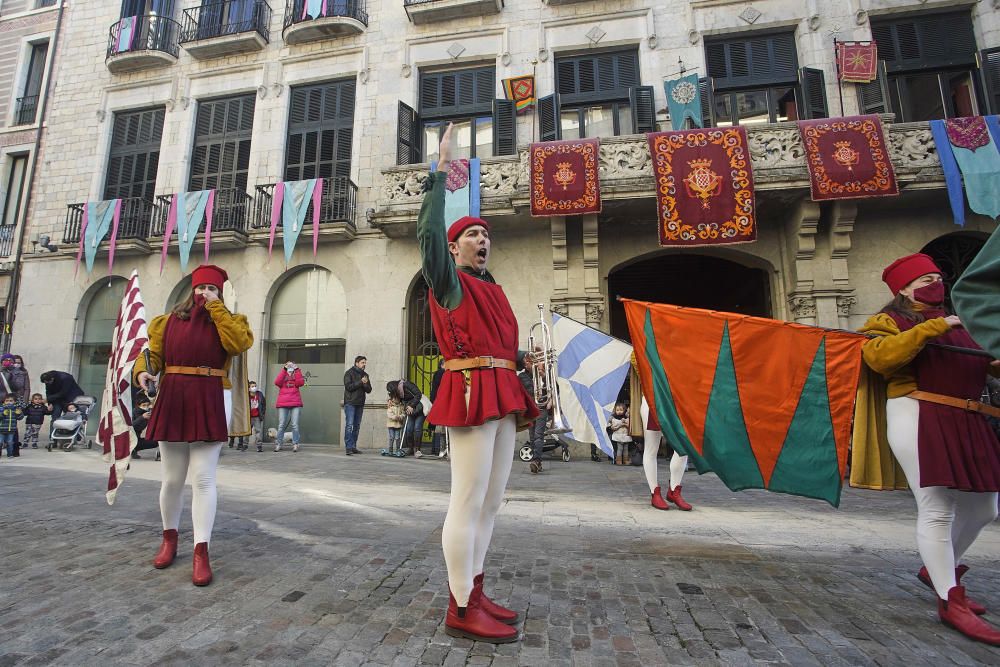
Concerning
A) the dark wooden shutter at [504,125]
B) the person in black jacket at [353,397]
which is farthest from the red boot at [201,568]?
the dark wooden shutter at [504,125]

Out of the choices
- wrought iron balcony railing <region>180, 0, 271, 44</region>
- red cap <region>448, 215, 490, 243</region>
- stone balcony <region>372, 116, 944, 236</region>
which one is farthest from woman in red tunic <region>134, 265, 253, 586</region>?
wrought iron balcony railing <region>180, 0, 271, 44</region>

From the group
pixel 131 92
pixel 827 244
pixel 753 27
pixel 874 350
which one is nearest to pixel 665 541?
pixel 874 350

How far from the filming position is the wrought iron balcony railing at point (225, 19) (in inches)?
585

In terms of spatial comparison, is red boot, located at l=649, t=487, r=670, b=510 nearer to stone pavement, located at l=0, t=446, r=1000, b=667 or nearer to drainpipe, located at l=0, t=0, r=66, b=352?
stone pavement, located at l=0, t=446, r=1000, b=667

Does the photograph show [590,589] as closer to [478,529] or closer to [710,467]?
[478,529]

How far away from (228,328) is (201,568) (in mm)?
1401

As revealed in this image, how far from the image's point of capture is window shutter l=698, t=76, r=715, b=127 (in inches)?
463

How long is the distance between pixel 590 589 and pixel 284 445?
11.4m

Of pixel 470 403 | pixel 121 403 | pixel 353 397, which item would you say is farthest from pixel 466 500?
pixel 353 397

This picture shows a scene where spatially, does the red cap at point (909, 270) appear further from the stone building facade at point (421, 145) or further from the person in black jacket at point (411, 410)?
the person in black jacket at point (411, 410)

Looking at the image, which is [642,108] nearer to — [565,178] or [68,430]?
[565,178]

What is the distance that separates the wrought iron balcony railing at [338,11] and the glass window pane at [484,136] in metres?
4.49

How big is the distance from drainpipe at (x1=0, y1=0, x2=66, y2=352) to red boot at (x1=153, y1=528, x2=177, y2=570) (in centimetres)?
1676

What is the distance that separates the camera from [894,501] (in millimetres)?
5992
